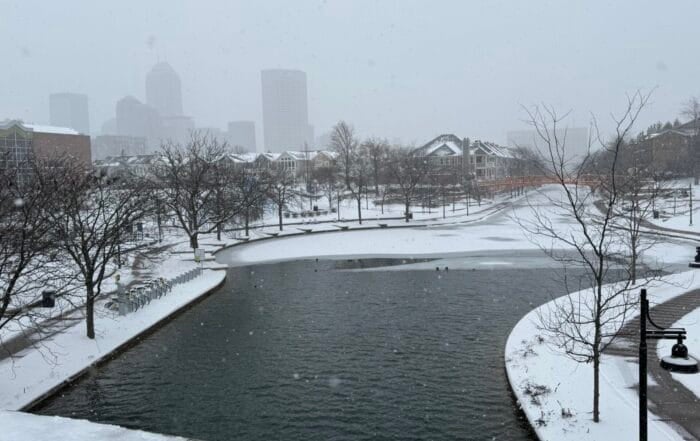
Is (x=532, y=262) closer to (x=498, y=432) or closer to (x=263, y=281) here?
(x=263, y=281)

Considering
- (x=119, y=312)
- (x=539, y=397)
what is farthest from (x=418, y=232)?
(x=539, y=397)

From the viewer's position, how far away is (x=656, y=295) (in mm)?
22891

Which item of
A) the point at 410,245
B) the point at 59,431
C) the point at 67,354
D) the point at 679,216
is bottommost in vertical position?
the point at 67,354

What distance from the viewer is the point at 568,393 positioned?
44.7ft

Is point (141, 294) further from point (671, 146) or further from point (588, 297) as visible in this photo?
point (671, 146)

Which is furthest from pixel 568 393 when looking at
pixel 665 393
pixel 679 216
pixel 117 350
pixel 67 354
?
pixel 679 216

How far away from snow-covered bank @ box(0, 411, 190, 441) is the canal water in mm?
2261

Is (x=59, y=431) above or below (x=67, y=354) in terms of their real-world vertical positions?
above

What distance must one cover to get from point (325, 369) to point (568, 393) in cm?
667

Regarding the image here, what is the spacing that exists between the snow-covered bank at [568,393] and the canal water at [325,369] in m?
0.53

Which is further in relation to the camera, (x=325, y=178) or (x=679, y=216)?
(x=325, y=178)

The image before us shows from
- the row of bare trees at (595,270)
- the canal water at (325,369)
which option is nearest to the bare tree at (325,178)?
the row of bare trees at (595,270)

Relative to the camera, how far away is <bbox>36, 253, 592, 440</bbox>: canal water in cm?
1300

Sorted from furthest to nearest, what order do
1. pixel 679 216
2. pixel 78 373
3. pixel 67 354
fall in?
1. pixel 679 216
2. pixel 67 354
3. pixel 78 373
